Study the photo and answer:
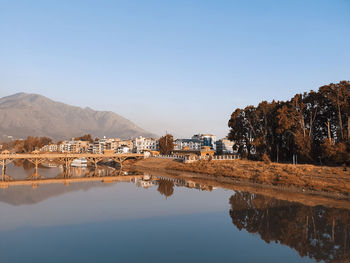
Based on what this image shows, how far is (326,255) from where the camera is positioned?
1850 centimetres

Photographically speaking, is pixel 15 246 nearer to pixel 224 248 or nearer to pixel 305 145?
pixel 224 248

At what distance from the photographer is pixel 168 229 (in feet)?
79.5

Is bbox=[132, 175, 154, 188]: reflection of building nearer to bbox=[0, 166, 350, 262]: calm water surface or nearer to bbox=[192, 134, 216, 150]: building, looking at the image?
bbox=[0, 166, 350, 262]: calm water surface

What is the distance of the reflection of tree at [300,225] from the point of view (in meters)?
19.7

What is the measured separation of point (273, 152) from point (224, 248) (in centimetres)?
5271

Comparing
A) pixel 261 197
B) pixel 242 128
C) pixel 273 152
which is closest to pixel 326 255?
pixel 261 197

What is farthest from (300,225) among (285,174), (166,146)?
(166,146)

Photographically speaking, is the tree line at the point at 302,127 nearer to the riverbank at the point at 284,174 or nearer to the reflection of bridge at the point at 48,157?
the riverbank at the point at 284,174

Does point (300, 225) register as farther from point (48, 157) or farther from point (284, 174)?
point (48, 157)

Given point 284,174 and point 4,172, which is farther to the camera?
point 4,172

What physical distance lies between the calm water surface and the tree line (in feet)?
79.3

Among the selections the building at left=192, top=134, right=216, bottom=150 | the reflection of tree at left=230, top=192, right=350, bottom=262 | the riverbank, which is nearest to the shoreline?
the riverbank

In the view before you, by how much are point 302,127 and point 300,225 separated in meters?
39.6

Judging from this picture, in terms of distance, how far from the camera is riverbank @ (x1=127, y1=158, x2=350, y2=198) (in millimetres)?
39188
